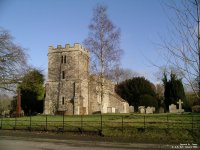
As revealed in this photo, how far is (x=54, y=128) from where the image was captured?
71.7 feet

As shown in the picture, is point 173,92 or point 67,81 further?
point 173,92

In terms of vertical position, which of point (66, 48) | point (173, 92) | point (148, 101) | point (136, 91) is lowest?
point (148, 101)

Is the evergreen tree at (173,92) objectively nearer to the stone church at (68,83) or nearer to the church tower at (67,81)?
the stone church at (68,83)

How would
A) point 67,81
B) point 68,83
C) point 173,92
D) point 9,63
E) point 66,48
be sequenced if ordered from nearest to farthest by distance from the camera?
point 9,63 < point 68,83 < point 67,81 < point 66,48 < point 173,92

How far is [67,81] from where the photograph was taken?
51688 millimetres

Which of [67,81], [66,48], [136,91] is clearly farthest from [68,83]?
[136,91]

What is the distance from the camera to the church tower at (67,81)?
50.0 m

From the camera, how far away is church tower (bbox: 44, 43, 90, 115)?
50.0 meters

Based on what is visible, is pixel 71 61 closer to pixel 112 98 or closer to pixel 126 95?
pixel 112 98

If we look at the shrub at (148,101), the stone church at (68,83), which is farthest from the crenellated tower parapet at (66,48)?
the shrub at (148,101)

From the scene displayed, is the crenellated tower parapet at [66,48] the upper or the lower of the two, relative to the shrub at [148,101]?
upper

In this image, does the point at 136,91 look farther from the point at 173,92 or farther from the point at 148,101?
the point at 173,92

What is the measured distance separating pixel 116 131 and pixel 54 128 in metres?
5.46

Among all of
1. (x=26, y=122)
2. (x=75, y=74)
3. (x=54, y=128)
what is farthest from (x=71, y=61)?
(x=54, y=128)
